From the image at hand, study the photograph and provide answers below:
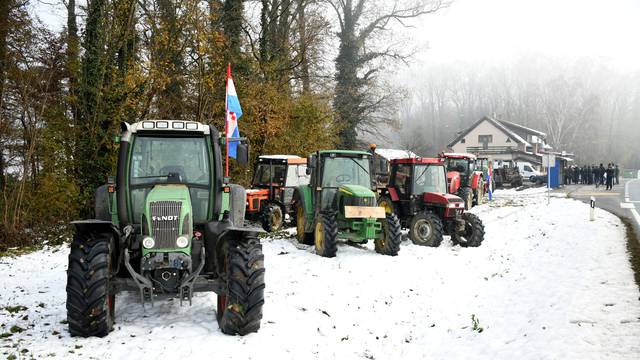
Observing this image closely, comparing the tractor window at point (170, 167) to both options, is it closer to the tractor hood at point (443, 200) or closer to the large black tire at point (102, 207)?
the large black tire at point (102, 207)

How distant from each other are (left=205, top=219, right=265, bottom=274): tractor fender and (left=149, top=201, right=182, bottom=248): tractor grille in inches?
21.8

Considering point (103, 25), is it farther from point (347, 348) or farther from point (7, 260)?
point (347, 348)

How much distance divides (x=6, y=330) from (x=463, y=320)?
5485 millimetres

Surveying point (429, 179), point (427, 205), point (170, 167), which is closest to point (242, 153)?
point (170, 167)

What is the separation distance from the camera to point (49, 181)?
1227cm

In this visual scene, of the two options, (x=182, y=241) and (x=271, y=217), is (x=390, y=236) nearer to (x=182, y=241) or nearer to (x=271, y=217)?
(x=271, y=217)

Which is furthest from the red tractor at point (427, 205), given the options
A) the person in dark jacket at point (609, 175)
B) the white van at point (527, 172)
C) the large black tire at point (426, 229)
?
the white van at point (527, 172)

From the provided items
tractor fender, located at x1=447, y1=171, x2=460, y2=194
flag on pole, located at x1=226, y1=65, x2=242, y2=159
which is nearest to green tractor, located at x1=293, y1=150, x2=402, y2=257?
flag on pole, located at x1=226, y1=65, x2=242, y2=159

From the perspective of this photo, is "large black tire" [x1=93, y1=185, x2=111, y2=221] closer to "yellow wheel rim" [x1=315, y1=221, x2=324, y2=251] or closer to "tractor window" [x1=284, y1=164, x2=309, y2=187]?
"yellow wheel rim" [x1=315, y1=221, x2=324, y2=251]

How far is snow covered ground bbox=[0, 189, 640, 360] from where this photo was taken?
18.4 feet

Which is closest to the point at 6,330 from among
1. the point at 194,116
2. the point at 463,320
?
the point at 463,320

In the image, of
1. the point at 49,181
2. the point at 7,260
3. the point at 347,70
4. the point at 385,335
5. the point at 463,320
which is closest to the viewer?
the point at 385,335

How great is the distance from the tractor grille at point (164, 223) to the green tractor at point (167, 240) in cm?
1

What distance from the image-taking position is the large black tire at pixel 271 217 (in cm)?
1459
